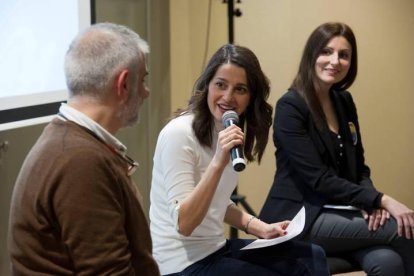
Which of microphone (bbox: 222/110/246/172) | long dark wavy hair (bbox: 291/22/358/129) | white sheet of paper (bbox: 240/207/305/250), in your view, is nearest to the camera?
microphone (bbox: 222/110/246/172)

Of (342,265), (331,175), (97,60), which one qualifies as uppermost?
(97,60)

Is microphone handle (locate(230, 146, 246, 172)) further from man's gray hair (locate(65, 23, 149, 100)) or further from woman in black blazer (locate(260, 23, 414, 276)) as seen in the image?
woman in black blazer (locate(260, 23, 414, 276))

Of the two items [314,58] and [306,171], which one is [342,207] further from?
[314,58]

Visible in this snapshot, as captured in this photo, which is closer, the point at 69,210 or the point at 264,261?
the point at 69,210

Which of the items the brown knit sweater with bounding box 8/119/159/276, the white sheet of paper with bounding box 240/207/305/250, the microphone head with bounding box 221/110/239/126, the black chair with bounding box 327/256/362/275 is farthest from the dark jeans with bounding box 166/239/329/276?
the brown knit sweater with bounding box 8/119/159/276

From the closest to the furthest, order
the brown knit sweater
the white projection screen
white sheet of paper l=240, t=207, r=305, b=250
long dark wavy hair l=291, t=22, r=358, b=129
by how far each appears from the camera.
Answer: the brown knit sweater
white sheet of paper l=240, t=207, r=305, b=250
the white projection screen
long dark wavy hair l=291, t=22, r=358, b=129

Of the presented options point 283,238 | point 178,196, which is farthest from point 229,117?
point 283,238

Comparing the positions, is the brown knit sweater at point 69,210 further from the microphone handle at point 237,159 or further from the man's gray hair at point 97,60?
the microphone handle at point 237,159

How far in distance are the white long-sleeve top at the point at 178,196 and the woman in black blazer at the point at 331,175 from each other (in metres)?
0.45

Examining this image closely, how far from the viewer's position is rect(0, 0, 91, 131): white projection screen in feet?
5.55

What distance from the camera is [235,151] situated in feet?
4.41

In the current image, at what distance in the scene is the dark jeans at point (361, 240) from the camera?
1.86 metres

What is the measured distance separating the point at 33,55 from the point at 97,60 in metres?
0.90

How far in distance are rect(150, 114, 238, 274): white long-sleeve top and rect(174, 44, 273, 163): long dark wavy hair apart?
0.03 metres
